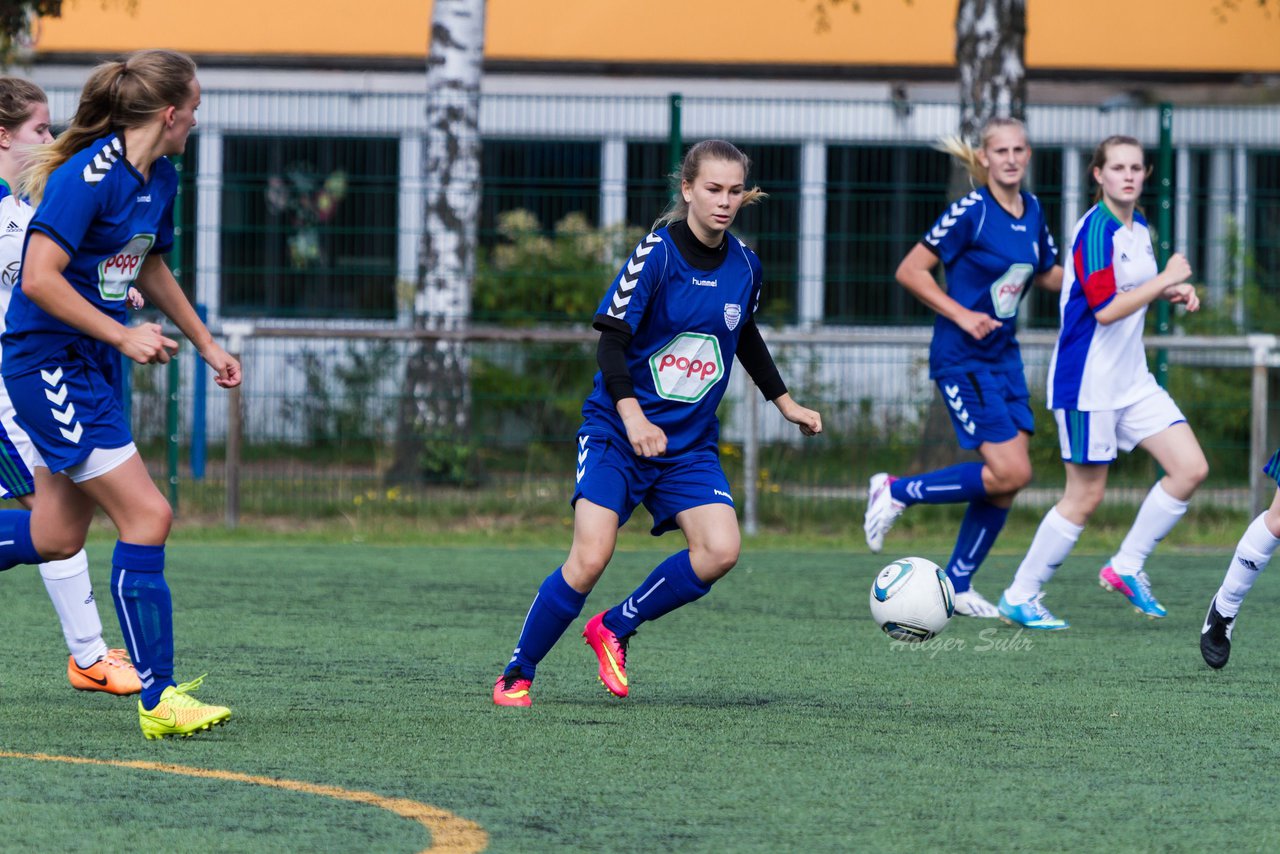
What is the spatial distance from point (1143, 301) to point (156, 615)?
13.1 feet

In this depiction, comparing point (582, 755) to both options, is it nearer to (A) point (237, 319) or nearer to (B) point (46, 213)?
(B) point (46, 213)

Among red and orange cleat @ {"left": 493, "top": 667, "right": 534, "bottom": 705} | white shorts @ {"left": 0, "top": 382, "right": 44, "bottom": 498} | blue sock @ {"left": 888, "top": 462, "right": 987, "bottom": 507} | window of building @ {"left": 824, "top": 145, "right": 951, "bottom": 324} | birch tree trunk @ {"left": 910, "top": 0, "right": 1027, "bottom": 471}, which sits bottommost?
red and orange cleat @ {"left": 493, "top": 667, "right": 534, "bottom": 705}

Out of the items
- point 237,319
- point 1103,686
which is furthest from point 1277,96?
point 1103,686

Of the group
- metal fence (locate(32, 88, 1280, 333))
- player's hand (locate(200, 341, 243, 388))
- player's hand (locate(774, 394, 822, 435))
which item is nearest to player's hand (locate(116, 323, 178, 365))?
player's hand (locate(200, 341, 243, 388))

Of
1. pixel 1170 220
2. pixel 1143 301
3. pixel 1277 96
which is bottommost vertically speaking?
pixel 1143 301

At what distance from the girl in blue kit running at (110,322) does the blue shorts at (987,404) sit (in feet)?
12.6

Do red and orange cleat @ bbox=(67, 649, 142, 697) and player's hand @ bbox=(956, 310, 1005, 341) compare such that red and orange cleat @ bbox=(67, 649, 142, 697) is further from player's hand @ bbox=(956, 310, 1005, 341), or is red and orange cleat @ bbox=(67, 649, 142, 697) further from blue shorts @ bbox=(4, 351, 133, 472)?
player's hand @ bbox=(956, 310, 1005, 341)

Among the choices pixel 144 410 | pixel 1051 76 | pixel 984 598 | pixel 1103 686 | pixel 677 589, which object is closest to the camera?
pixel 677 589

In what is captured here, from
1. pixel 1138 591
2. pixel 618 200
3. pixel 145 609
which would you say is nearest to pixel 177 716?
pixel 145 609

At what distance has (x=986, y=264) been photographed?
7.68m

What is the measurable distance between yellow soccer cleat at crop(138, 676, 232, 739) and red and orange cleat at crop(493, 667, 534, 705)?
2.91 feet

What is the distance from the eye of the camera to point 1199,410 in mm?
11219

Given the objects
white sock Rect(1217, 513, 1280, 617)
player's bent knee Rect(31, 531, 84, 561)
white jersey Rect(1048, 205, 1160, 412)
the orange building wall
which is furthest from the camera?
the orange building wall

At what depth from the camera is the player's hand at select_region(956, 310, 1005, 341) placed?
7543mm
